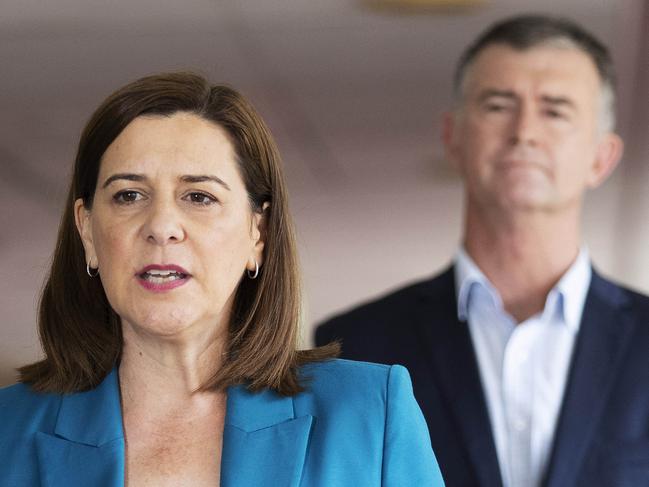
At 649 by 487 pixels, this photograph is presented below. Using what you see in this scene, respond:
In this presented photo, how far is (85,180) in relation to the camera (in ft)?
6.26

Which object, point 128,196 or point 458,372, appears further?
point 458,372

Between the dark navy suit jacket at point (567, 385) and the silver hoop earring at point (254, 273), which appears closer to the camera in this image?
the silver hoop earring at point (254, 273)

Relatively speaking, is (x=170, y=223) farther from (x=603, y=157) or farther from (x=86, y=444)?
(x=603, y=157)

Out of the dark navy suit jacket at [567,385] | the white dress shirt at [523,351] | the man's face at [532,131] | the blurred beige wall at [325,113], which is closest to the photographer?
the dark navy suit jacket at [567,385]

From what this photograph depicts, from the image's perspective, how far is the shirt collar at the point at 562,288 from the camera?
3.05m

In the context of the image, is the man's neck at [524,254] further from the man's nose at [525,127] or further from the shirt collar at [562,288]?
the man's nose at [525,127]

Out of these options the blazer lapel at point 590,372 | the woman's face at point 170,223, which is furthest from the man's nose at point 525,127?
the woman's face at point 170,223

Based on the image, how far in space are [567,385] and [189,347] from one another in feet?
4.54

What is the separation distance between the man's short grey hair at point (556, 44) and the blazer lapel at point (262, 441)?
184cm

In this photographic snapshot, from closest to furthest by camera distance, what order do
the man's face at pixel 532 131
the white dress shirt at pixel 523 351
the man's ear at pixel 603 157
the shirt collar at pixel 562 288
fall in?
the white dress shirt at pixel 523 351 < the shirt collar at pixel 562 288 < the man's face at pixel 532 131 < the man's ear at pixel 603 157

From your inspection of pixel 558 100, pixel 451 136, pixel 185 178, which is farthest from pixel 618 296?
pixel 185 178

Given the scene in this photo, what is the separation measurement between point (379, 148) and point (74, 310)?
2.76 m

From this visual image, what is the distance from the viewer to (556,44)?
11.3ft

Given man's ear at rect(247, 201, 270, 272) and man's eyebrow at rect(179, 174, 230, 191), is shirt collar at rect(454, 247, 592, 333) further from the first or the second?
man's eyebrow at rect(179, 174, 230, 191)
